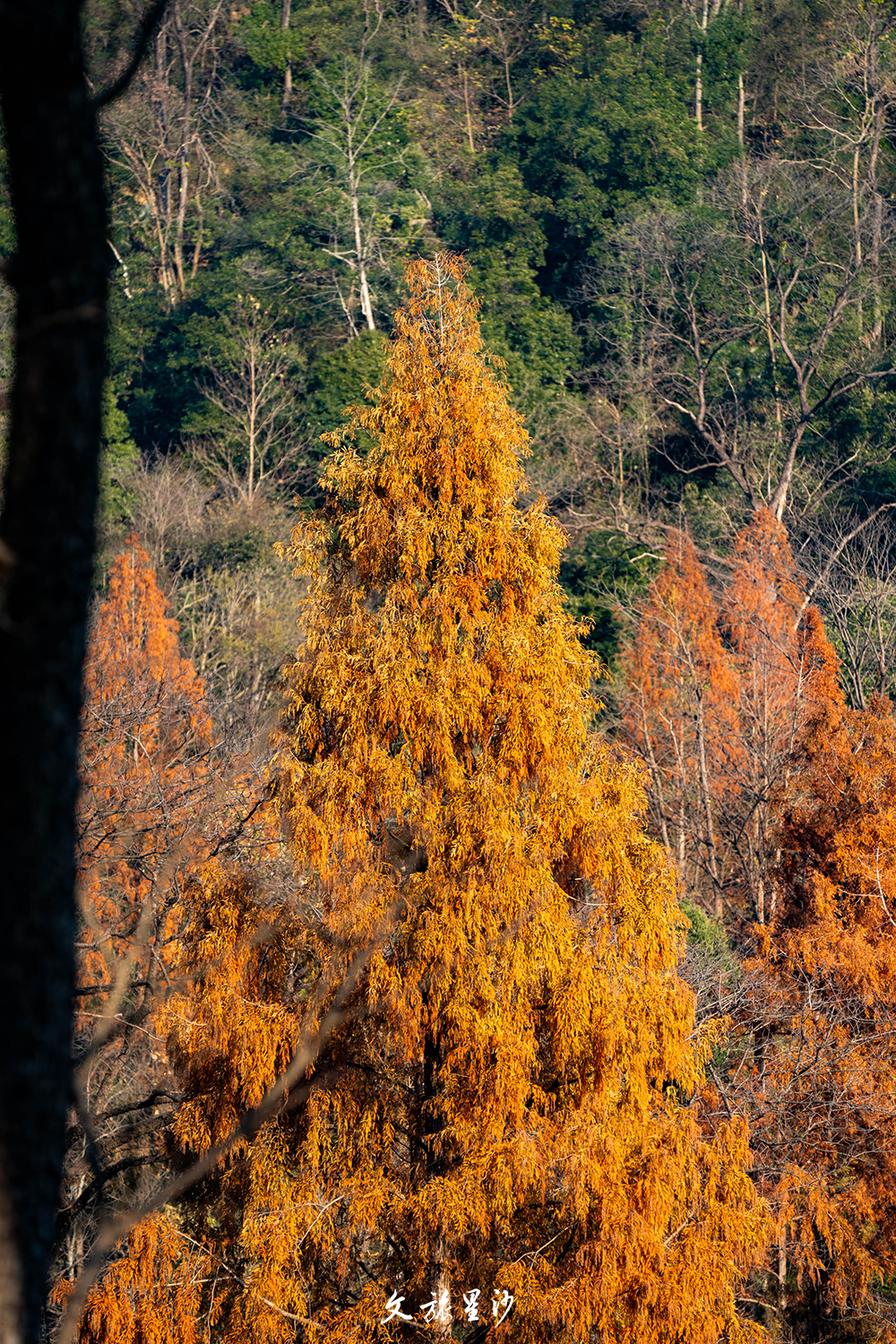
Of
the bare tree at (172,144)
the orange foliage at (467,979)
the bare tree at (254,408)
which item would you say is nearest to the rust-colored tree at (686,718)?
the orange foliage at (467,979)

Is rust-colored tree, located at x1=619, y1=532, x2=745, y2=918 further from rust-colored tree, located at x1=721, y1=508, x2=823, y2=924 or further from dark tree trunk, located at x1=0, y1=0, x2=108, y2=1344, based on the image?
dark tree trunk, located at x1=0, y1=0, x2=108, y2=1344

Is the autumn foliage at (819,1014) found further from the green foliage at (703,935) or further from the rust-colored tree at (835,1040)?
the green foliage at (703,935)

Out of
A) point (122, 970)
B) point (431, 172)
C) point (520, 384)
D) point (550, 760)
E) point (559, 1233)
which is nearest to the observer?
point (122, 970)

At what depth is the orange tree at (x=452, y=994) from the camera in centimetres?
670

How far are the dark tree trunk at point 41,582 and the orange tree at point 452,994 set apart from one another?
492cm

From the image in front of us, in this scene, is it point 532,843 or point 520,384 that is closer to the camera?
point 532,843

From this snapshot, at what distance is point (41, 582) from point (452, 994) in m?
5.32

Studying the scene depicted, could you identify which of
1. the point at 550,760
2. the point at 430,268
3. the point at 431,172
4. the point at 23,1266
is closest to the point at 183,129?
the point at 431,172

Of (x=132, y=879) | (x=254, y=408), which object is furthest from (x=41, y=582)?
(x=254, y=408)

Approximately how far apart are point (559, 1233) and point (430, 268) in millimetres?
6363

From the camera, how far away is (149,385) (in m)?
30.8

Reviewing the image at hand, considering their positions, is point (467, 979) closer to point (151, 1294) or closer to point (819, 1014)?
point (151, 1294)

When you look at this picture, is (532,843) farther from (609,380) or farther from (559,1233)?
(609,380)

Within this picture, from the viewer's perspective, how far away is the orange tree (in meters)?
6.70
